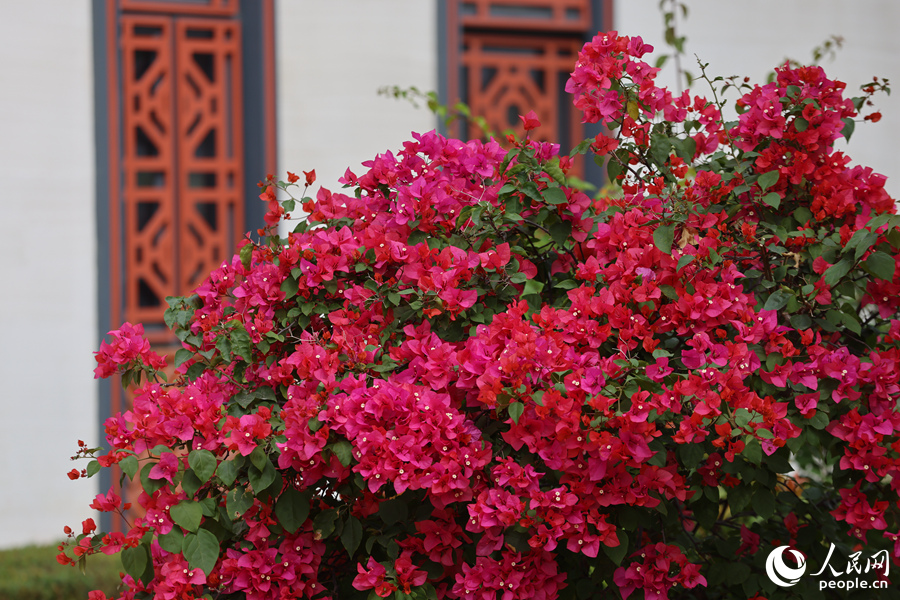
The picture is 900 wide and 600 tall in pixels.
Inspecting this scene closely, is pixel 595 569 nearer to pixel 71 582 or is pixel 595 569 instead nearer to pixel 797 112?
pixel 797 112

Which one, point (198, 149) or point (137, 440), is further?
point (198, 149)

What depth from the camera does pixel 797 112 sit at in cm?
173

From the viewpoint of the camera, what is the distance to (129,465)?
136 centimetres

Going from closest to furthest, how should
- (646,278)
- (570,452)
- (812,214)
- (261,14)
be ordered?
(570,452) → (646,278) → (812,214) → (261,14)

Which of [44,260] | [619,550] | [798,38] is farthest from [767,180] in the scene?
[798,38]

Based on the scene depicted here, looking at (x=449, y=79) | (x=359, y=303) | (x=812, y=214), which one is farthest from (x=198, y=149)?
(x=812, y=214)

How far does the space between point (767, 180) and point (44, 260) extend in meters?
3.38

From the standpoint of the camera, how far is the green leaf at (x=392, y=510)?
4.90ft

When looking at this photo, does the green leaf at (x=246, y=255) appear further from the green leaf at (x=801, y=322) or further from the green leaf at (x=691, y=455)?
the green leaf at (x=801, y=322)

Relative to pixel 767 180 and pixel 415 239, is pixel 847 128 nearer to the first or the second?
pixel 767 180

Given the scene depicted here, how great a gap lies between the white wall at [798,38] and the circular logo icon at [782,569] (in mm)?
3274

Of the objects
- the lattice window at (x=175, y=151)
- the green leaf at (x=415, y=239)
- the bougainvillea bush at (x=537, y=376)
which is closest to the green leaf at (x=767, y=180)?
the bougainvillea bush at (x=537, y=376)

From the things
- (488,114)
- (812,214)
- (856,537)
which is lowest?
(856,537)

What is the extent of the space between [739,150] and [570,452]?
793 mm
